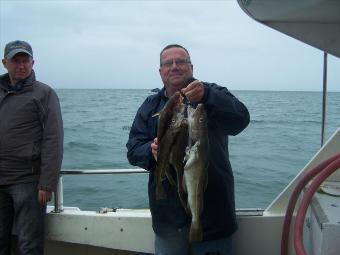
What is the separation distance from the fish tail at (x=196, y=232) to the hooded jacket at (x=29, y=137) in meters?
1.56

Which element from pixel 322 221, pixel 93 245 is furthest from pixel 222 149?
pixel 93 245

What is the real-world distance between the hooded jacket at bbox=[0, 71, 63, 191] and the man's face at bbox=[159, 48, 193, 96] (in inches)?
53.7

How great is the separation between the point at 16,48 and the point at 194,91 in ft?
7.08

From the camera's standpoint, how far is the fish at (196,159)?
248cm

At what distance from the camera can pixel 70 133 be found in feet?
78.2

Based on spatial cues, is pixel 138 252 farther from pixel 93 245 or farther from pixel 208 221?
pixel 208 221

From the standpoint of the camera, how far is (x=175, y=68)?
117 inches

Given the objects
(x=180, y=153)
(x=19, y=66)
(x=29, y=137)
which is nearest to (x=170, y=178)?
(x=180, y=153)

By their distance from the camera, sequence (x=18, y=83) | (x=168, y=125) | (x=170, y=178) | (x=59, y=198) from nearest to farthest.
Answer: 1. (x=168, y=125)
2. (x=170, y=178)
3. (x=18, y=83)
4. (x=59, y=198)

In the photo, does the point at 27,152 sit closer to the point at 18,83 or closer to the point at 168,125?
the point at 18,83

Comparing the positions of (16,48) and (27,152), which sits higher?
(16,48)

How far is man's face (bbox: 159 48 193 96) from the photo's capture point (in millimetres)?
2973

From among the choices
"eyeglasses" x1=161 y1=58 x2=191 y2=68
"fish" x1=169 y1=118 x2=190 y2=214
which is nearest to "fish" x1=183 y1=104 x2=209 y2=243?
"fish" x1=169 y1=118 x2=190 y2=214

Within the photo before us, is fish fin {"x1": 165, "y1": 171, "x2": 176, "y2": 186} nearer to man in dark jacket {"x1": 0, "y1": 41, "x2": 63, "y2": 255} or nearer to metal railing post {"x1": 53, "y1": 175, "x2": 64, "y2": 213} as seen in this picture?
man in dark jacket {"x1": 0, "y1": 41, "x2": 63, "y2": 255}
